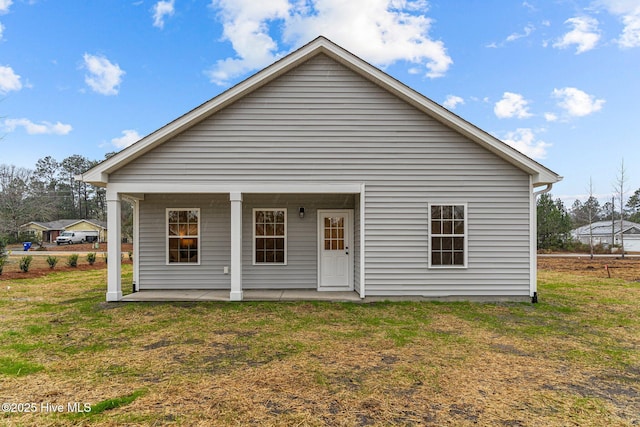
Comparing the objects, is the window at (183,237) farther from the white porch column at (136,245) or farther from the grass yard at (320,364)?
the grass yard at (320,364)

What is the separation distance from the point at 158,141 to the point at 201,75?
549 inches

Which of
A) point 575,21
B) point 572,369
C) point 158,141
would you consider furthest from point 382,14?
point 572,369

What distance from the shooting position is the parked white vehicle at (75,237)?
41656 mm

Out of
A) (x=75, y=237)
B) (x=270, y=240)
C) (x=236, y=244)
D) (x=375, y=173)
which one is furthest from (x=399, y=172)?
(x=75, y=237)

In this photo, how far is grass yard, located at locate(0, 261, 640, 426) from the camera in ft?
10.7

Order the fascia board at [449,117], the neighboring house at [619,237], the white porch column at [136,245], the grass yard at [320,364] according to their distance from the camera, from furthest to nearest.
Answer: the neighboring house at [619,237], the white porch column at [136,245], the fascia board at [449,117], the grass yard at [320,364]

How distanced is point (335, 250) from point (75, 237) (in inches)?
1787

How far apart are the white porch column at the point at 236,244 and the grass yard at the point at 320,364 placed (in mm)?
493

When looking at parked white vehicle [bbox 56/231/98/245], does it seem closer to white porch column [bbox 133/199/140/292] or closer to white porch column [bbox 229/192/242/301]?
white porch column [bbox 133/199/140/292]

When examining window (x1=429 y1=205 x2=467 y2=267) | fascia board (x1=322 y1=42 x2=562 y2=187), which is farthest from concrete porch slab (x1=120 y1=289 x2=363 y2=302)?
fascia board (x1=322 y1=42 x2=562 y2=187)

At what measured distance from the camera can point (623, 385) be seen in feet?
12.9

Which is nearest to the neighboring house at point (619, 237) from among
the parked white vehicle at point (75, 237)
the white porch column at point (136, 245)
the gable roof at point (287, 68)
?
the gable roof at point (287, 68)

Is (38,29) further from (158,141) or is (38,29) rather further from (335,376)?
(335,376)

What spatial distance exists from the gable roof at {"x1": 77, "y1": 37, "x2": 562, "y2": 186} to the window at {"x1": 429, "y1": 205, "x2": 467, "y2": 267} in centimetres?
Result: 161
